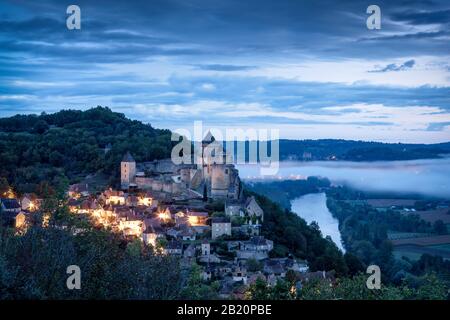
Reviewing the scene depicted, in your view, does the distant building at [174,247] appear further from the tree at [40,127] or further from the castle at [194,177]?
the tree at [40,127]

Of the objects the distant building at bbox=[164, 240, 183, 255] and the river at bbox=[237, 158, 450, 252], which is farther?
the river at bbox=[237, 158, 450, 252]

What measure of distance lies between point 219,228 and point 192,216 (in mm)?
1743

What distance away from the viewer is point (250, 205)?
20422 mm

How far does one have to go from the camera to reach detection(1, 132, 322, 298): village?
50.3 feet

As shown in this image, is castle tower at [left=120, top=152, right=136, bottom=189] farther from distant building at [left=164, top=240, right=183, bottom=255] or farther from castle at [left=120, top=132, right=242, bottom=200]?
distant building at [left=164, top=240, right=183, bottom=255]

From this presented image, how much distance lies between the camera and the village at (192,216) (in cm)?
1532

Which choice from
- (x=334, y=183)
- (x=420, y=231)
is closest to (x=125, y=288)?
(x=420, y=231)

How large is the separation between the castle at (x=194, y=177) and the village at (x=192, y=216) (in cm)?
4

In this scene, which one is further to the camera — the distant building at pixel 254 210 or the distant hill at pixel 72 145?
the distant hill at pixel 72 145

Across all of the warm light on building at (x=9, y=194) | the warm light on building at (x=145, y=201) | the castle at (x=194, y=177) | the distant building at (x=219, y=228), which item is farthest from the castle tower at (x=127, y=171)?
the distant building at (x=219, y=228)

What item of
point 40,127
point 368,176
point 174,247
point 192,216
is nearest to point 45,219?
point 174,247

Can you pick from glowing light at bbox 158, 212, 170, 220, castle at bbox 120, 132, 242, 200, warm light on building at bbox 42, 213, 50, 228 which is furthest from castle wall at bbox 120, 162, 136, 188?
warm light on building at bbox 42, 213, 50, 228

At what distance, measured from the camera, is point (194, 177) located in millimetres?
23734

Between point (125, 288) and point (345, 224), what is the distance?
23358 mm
